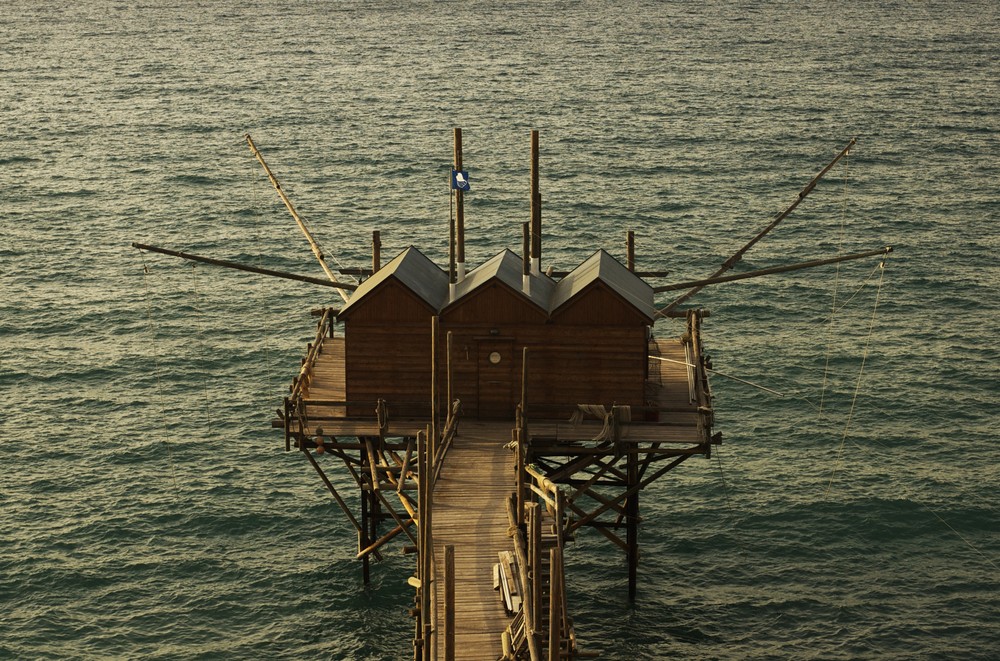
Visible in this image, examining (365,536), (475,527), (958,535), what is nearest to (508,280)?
(475,527)

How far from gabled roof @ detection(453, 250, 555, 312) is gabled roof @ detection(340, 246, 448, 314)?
0.61 metres

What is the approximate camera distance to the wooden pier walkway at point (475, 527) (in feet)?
124

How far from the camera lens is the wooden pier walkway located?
1490 inches

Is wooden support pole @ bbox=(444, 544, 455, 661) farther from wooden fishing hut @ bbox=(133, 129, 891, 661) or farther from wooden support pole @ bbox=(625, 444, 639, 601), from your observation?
wooden support pole @ bbox=(625, 444, 639, 601)

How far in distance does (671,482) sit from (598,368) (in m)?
14.5

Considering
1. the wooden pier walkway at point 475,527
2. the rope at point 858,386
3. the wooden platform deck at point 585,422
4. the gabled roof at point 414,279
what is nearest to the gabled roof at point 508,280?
the gabled roof at point 414,279

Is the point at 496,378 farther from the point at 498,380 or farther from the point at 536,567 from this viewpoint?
the point at 536,567

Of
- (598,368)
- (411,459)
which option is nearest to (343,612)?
(411,459)

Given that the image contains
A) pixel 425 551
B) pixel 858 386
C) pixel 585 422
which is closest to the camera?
pixel 425 551

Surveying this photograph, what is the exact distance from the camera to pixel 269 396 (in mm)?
67750

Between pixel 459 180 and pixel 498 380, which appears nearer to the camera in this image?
pixel 498 380

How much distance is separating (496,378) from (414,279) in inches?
143

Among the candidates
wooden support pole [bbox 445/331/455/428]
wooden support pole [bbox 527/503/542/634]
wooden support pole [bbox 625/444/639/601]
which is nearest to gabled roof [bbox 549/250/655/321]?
wooden support pole [bbox 445/331/455/428]

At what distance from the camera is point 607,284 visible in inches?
1820
